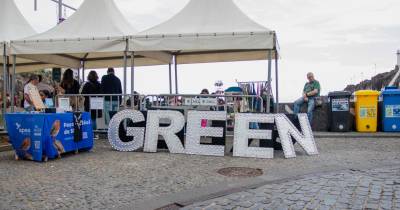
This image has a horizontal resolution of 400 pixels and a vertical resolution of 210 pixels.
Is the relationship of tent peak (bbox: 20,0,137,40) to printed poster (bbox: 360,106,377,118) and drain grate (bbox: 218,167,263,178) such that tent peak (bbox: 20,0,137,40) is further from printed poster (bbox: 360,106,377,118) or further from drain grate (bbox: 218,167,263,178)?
printed poster (bbox: 360,106,377,118)

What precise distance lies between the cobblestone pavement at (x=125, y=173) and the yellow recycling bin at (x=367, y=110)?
3823 millimetres

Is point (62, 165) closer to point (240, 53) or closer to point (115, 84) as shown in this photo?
point (115, 84)

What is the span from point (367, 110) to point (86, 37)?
914 cm

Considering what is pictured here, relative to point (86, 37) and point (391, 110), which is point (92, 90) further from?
point (391, 110)

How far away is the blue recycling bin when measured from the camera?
42.1ft

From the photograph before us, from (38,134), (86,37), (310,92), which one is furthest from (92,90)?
(310,92)

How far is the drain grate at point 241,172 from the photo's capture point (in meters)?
6.32

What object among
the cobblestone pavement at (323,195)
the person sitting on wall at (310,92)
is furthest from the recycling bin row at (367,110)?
the cobblestone pavement at (323,195)

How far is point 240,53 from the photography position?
12.5 m

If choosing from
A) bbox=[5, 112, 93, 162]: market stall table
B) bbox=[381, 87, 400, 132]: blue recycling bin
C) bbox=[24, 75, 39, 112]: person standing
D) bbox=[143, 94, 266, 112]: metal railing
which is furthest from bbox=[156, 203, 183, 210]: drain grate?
bbox=[381, 87, 400, 132]: blue recycling bin

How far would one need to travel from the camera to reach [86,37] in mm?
10555

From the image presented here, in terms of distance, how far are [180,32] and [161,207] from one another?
6.20 metres

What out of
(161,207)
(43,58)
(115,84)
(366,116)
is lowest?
(161,207)

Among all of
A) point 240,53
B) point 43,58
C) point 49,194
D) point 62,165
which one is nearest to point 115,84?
point 43,58
